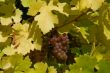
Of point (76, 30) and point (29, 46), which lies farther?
point (76, 30)

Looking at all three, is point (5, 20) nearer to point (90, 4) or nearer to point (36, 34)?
point (36, 34)

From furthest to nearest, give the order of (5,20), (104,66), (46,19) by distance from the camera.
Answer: (5,20) → (46,19) → (104,66)

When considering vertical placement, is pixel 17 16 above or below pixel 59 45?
above

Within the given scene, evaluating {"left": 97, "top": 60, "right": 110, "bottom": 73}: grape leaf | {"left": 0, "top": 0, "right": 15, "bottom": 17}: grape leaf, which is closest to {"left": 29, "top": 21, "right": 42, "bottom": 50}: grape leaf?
{"left": 0, "top": 0, "right": 15, "bottom": 17}: grape leaf

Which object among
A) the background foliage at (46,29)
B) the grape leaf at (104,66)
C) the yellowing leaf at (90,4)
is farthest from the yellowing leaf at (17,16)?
the grape leaf at (104,66)

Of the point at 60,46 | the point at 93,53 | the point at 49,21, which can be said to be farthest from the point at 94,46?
the point at 49,21

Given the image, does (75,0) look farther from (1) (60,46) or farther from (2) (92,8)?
(1) (60,46)

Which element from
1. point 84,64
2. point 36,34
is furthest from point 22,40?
point 84,64

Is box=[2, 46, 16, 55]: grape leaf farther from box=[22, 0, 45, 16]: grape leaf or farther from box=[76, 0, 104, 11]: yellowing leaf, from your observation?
box=[76, 0, 104, 11]: yellowing leaf
